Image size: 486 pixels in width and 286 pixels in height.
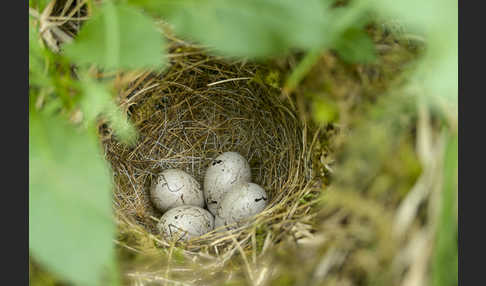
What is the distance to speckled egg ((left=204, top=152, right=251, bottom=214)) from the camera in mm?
1467

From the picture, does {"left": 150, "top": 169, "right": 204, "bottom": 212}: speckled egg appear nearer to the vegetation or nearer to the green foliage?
the vegetation

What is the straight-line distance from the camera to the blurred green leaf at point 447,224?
27.4 inches

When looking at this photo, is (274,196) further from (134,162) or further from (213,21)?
(213,21)

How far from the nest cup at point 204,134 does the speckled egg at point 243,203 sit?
0.16 feet

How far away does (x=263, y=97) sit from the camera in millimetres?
1396

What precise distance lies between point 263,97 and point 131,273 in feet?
2.08

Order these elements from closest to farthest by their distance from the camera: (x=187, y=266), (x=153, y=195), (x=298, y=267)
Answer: (x=298, y=267) → (x=187, y=266) → (x=153, y=195)

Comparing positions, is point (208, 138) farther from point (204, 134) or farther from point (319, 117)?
point (319, 117)

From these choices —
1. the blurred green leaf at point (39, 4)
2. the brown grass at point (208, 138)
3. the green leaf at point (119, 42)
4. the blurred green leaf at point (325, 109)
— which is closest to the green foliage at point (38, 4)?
the blurred green leaf at point (39, 4)

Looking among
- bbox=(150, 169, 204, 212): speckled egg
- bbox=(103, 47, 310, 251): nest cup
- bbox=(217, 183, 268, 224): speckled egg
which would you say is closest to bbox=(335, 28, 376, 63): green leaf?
bbox=(103, 47, 310, 251): nest cup

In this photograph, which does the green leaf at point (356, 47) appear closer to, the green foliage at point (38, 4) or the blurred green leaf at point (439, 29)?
the blurred green leaf at point (439, 29)

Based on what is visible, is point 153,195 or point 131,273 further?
point 153,195

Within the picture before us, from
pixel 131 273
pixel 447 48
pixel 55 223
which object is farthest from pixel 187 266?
pixel 447 48

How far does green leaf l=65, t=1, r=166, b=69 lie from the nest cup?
0.38 meters
